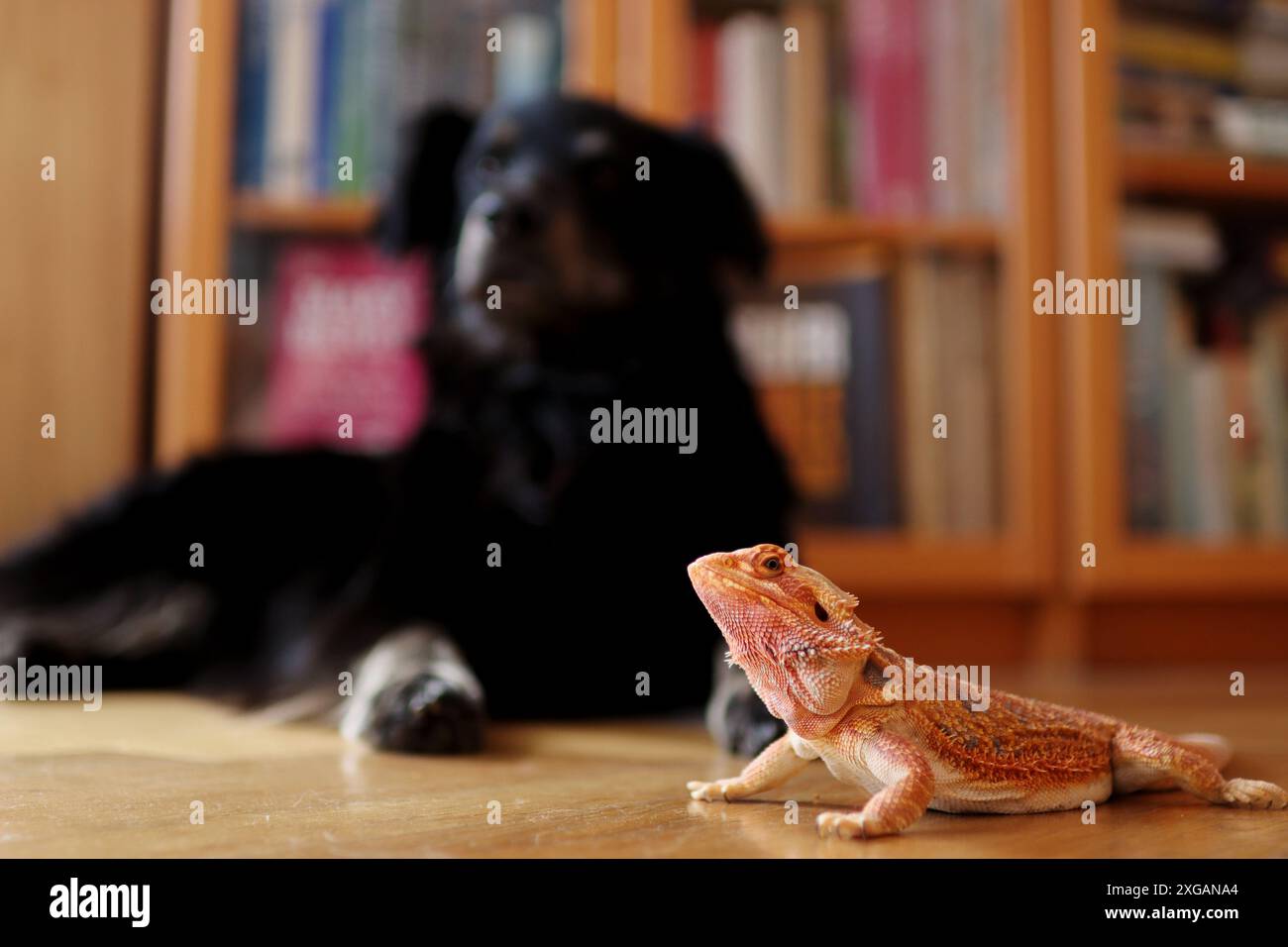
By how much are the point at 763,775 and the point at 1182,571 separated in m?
2.03

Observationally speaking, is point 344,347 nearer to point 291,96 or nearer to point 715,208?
point 291,96

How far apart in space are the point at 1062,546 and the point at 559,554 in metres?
1.44

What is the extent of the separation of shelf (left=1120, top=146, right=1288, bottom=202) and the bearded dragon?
2.08 meters

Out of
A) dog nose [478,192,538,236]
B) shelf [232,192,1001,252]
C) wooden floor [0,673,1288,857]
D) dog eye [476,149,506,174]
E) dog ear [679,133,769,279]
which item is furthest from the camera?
shelf [232,192,1001,252]

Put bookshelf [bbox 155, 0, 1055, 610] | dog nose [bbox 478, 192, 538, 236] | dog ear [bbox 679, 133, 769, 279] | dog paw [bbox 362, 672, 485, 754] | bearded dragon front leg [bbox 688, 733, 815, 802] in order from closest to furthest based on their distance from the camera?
bearded dragon front leg [bbox 688, 733, 815, 802] < dog paw [bbox 362, 672, 485, 754] < dog nose [bbox 478, 192, 538, 236] < dog ear [bbox 679, 133, 769, 279] < bookshelf [bbox 155, 0, 1055, 610]

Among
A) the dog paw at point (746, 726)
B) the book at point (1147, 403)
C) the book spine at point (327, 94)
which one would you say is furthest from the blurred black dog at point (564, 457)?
the book at point (1147, 403)

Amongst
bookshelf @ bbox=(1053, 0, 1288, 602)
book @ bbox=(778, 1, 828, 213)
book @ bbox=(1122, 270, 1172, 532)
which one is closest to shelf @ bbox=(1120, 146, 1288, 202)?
bookshelf @ bbox=(1053, 0, 1288, 602)

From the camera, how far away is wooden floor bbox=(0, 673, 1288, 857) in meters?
0.89

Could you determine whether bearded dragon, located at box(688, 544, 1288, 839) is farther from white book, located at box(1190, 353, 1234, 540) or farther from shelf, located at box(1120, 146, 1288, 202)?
shelf, located at box(1120, 146, 1288, 202)

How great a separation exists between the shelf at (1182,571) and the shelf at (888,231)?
809 mm

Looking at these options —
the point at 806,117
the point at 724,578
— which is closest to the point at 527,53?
the point at 806,117

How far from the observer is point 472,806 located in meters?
1.06

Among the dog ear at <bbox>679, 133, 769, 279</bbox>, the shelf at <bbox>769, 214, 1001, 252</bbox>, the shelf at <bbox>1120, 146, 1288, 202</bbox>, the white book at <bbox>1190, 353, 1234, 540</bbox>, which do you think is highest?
the shelf at <bbox>1120, 146, 1288, 202</bbox>
